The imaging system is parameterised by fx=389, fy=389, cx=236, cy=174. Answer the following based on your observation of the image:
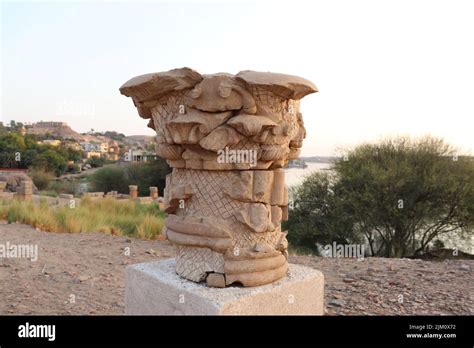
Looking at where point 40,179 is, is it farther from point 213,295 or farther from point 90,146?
point 213,295

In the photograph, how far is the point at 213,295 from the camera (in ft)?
9.41

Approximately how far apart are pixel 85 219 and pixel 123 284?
170 inches

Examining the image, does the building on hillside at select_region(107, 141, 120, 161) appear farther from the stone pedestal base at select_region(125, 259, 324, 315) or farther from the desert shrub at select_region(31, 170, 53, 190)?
the stone pedestal base at select_region(125, 259, 324, 315)

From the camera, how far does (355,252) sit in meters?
10.9

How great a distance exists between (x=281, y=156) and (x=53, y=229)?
24.3ft

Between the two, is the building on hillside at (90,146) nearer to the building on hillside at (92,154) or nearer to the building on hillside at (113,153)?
the building on hillside at (92,154)

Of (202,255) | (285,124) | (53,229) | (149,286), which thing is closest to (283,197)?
(285,124)

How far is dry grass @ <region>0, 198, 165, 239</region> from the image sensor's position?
352 inches

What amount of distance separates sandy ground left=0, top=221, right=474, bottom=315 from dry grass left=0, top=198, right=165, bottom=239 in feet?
3.34

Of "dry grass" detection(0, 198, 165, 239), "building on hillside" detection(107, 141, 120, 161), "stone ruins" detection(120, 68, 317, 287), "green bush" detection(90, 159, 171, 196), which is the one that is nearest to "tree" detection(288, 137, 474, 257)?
"dry grass" detection(0, 198, 165, 239)

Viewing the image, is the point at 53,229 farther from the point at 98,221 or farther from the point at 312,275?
the point at 312,275

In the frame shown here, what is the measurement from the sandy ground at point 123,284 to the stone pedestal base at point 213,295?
1.19 meters

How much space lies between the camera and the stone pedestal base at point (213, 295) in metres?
2.84

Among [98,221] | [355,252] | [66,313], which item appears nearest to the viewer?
[66,313]
